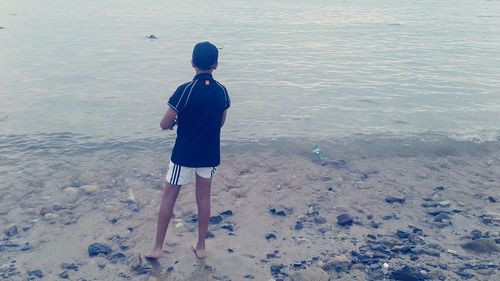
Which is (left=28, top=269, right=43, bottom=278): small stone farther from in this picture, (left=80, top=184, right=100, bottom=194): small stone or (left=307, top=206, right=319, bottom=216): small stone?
(left=307, top=206, right=319, bottom=216): small stone

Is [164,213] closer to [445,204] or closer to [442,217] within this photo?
[442,217]

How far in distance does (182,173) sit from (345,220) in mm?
2373

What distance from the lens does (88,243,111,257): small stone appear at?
5824mm

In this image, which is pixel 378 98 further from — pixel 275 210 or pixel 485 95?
pixel 275 210

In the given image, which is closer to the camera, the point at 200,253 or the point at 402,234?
the point at 200,253

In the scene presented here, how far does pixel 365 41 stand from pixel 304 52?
4.24 meters

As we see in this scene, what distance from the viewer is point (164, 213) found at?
5504 millimetres

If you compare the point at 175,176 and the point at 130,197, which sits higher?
the point at 175,176

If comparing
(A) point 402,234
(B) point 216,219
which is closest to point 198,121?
(B) point 216,219

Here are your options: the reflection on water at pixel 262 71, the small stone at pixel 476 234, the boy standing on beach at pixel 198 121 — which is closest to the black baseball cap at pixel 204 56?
the boy standing on beach at pixel 198 121

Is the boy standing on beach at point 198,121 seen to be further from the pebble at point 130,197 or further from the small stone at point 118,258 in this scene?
the pebble at point 130,197

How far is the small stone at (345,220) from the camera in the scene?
21.4 ft

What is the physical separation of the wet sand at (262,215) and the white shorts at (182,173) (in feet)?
3.11

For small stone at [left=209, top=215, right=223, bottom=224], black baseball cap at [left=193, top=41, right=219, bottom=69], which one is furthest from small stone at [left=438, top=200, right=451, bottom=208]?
black baseball cap at [left=193, top=41, right=219, bottom=69]
